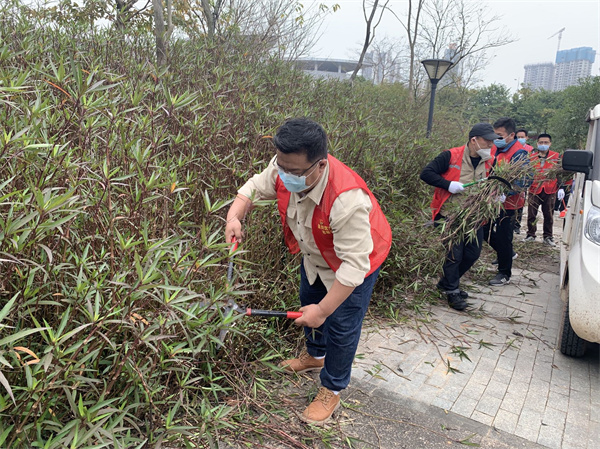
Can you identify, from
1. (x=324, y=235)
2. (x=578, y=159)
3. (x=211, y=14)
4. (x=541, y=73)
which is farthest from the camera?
(x=541, y=73)

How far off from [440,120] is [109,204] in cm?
1299

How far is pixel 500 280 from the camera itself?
5.52 m

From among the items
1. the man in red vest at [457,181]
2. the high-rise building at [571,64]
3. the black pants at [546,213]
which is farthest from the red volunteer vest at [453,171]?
the high-rise building at [571,64]

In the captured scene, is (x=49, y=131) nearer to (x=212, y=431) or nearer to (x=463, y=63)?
(x=212, y=431)

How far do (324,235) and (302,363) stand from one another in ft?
3.71

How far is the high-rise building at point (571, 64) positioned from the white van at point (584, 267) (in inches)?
1674

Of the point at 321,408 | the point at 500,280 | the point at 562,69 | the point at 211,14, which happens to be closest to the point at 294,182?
the point at 321,408

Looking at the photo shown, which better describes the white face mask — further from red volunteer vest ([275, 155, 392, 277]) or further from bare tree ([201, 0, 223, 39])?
bare tree ([201, 0, 223, 39])

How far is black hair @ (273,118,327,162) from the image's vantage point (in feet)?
7.06

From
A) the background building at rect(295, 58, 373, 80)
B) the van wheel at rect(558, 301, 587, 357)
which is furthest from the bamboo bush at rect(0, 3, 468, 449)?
the background building at rect(295, 58, 373, 80)

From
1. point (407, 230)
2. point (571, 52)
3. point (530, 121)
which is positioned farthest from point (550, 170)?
point (571, 52)

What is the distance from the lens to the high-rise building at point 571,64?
135 ft

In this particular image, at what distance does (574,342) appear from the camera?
3.71 meters

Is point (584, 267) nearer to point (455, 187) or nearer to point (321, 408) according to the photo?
point (455, 187)
